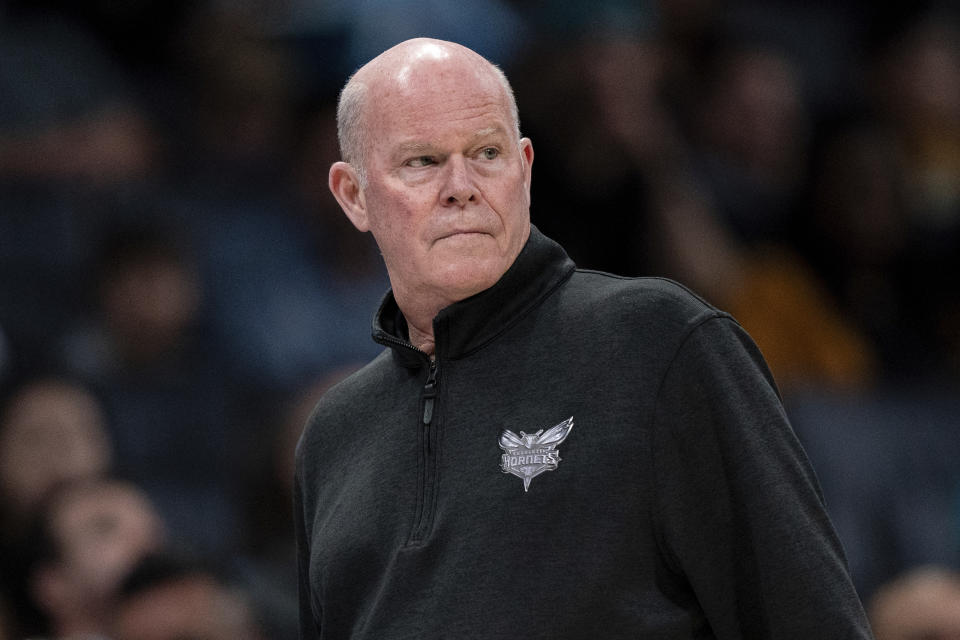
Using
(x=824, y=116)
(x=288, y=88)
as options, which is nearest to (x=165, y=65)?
(x=288, y=88)

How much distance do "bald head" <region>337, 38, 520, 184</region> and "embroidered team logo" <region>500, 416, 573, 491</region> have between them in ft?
1.72

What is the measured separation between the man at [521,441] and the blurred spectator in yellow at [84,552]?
1.48 metres

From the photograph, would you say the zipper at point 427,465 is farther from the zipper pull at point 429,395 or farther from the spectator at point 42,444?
the spectator at point 42,444

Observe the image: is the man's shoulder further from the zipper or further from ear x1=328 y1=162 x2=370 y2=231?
ear x1=328 y1=162 x2=370 y2=231

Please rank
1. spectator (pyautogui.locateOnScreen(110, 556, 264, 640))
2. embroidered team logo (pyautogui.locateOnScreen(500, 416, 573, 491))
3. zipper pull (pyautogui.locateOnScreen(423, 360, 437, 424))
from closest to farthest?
embroidered team logo (pyautogui.locateOnScreen(500, 416, 573, 491)) < zipper pull (pyautogui.locateOnScreen(423, 360, 437, 424)) < spectator (pyautogui.locateOnScreen(110, 556, 264, 640))

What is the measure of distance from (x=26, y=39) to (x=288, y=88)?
0.92m

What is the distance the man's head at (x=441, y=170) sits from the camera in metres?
2.14

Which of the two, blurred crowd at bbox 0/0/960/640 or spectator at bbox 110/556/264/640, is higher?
blurred crowd at bbox 0/0/960/640

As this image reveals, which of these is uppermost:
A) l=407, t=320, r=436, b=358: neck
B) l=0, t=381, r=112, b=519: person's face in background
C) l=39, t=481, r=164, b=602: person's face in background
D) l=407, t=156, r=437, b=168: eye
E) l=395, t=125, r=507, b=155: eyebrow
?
l=395, t=125, r=507, b=155: eyebrow

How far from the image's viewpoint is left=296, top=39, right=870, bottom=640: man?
187cm

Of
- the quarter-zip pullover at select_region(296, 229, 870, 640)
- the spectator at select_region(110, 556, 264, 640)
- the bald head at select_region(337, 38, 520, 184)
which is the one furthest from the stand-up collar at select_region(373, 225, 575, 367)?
the spectator at select_region(110, 556, 264, 640)

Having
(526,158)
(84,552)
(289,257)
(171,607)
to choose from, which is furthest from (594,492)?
(289,257)

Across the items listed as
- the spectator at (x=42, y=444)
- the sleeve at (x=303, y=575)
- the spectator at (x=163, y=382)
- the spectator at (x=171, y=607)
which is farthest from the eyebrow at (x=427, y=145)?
the spectator at (x=163, y=382)

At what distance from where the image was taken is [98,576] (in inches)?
145
